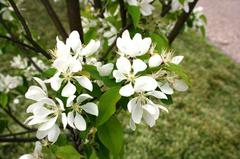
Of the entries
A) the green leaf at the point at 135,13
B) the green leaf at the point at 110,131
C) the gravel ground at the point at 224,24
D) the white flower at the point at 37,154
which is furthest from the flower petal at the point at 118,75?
the gravel ground at the point at 224,24

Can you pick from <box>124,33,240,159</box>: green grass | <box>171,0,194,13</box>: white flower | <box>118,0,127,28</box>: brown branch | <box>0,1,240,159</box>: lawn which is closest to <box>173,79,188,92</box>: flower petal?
<box>118,0,127,28</box>: brown branch

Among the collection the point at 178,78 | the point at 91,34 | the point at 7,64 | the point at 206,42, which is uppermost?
the point at 178,78

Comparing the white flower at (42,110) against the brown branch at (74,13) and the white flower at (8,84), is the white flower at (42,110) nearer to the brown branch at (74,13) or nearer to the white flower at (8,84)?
the brown branch at (74,13)

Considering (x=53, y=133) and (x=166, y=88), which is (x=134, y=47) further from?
(x=53, y=133)

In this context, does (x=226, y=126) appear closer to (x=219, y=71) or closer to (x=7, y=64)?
(x=219, y=71)

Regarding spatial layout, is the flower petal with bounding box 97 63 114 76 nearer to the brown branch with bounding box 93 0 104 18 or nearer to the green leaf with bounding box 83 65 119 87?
the green leaf with bounding box 83 65 119 87

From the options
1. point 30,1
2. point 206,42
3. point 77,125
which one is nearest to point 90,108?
point 77,125

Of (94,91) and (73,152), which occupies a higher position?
(94,91)
